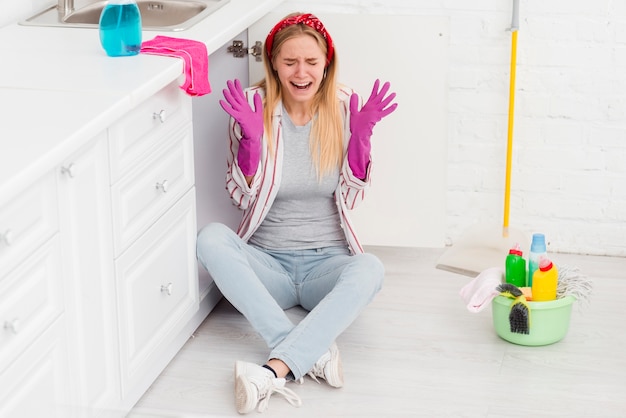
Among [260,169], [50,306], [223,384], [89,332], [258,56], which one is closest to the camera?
[50,306]

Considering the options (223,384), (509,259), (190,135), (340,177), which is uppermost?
(190,135)

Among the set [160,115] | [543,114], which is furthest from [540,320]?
[160,115]

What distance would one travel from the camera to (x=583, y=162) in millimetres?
3152

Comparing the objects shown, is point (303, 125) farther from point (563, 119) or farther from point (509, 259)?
point (563, 119)

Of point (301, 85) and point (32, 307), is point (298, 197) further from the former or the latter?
point (32, 307)

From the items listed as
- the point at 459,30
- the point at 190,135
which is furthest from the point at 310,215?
the point at 459,30

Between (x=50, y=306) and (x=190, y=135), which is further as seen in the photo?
(x=190, y=135)

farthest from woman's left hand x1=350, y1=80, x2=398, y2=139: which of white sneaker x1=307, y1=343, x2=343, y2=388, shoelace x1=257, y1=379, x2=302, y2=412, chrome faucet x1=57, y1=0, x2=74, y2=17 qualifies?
chrome faucet x1=57, y1=0, x2=74, y2=17

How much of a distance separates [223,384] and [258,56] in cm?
103

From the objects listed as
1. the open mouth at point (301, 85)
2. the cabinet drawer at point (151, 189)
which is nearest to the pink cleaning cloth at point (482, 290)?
the open mouth at point (301, 85)

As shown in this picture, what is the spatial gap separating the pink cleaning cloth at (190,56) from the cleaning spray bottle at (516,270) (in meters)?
0.88

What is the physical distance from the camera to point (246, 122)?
2.54 m

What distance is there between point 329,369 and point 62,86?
2.89 ft

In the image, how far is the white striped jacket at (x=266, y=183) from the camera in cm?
265
